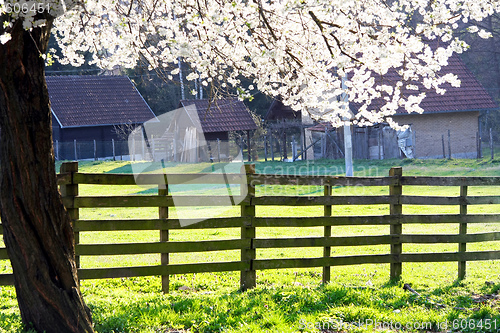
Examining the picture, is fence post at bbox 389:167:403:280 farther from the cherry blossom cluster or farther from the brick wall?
the brick wall

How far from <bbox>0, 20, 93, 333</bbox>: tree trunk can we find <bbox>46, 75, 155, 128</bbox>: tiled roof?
31.3 m

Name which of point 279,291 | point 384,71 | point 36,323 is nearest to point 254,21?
point 384,71

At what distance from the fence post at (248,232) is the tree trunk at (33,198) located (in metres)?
2.20

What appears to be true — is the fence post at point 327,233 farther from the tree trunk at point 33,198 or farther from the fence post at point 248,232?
the tree trunk at point 33,198

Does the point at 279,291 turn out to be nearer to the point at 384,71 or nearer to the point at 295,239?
the point at 295,239

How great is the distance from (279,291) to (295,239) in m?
0.69

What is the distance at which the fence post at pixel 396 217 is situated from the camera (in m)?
6.56

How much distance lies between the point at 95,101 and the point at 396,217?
3337 centimetres

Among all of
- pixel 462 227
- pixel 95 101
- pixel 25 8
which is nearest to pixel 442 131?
pixel 462 227

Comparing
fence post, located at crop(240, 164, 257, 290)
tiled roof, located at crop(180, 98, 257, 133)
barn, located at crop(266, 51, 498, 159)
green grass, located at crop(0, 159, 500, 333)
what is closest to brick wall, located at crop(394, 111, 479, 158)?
barn, located at crop(266, 51, 498, 159)

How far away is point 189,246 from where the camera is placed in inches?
227

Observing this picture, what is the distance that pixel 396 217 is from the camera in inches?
259

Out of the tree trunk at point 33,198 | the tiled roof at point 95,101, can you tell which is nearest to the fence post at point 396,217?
the tree trunk at point 33,198

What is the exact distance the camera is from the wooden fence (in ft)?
18.2
